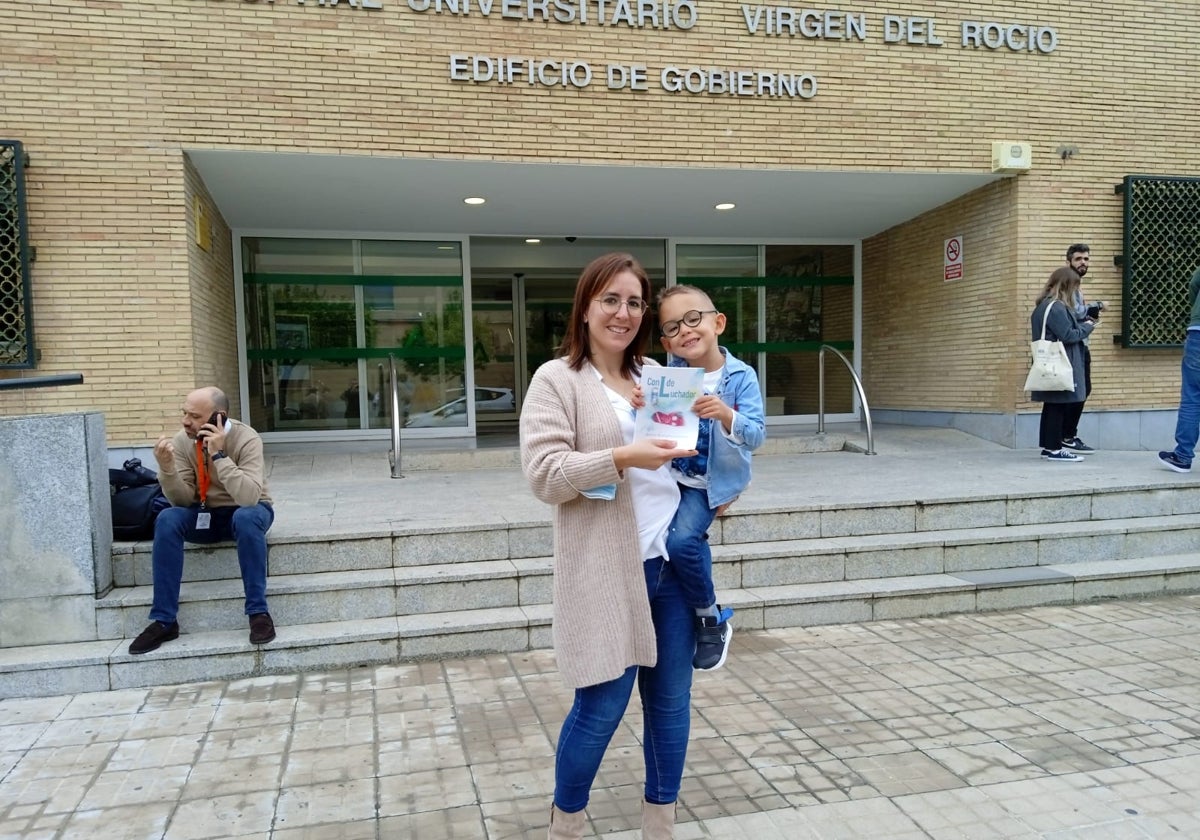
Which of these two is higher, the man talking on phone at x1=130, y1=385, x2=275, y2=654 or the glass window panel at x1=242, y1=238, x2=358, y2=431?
the glass window panel at x1=242, y1=238, x2=358, y2=431

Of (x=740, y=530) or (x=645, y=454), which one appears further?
(x=740, y=530)

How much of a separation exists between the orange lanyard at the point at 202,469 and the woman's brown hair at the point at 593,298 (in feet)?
9.65

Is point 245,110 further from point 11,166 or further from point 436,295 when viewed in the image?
point 436,295

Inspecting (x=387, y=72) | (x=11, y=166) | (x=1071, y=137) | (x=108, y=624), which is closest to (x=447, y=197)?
(x=387, y=72)

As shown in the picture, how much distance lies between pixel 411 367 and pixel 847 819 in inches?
376

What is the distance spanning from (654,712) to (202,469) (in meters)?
3.18

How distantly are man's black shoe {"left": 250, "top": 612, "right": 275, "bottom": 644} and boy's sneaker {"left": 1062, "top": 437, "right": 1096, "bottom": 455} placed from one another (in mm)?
8023

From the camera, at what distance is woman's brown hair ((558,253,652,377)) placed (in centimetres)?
227

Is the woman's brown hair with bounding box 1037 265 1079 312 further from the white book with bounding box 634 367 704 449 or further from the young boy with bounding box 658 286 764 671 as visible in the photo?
the white book with bounding box 634 367 704 449

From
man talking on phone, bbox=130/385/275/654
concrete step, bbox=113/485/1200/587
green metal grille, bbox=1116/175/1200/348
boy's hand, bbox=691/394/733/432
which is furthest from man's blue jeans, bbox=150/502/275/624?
green metal grille, bbox=1116/175/1200/348

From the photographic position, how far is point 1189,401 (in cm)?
690

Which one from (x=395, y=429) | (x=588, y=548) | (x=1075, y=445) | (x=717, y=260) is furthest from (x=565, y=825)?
(x=717, y=260)

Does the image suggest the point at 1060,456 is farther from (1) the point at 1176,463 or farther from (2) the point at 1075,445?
(1) the point at 1176,463

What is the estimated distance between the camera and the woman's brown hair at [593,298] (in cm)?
227
